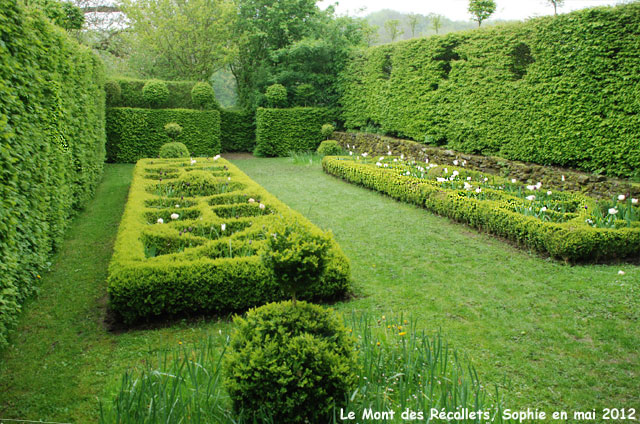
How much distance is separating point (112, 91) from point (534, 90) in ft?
42.9

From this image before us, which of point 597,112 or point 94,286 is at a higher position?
point 597,112

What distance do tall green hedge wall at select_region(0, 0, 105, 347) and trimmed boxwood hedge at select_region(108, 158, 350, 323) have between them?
2.40 ft

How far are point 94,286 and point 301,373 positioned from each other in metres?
3.18

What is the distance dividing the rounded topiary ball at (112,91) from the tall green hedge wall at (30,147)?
30.1 ft

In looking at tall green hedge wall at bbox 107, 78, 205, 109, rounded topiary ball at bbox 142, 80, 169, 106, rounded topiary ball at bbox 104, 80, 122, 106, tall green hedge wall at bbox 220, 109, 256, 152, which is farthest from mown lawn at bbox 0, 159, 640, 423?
tall green hedge wall at bbox 220, 109, 256, 152

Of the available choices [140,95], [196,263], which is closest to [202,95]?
[140,95]

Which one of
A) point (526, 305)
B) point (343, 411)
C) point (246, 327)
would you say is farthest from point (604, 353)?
point (246, 327)

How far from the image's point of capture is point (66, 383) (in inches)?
108

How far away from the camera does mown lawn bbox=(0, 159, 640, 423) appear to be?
8.75 feet

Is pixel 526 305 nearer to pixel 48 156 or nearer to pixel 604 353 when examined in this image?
pixel 604 353

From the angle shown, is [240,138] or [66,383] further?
[240,138]

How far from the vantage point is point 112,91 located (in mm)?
14656

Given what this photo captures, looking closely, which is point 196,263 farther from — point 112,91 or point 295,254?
point 112,91

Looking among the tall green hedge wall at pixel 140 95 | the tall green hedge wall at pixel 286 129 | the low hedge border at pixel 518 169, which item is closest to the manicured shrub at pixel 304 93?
the tall green hedge wall at pixel 286 129
